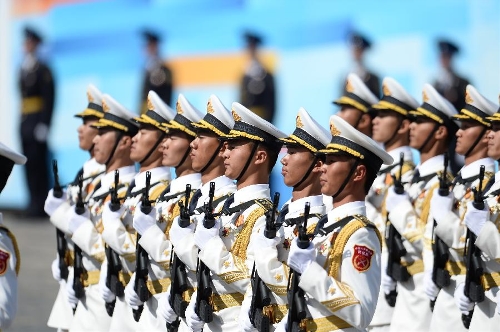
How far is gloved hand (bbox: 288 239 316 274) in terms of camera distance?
620 cm

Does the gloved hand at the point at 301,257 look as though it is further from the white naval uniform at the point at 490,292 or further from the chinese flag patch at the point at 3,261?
the white naval uniform at the point at 490,292

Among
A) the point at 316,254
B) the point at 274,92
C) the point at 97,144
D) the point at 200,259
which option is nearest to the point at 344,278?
the point at 316,254

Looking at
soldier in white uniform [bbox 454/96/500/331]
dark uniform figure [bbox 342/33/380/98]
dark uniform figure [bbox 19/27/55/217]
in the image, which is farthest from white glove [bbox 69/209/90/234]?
dark uniform figure [bbox 19/27/55/217]

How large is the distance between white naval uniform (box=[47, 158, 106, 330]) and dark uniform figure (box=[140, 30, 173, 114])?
7818mm

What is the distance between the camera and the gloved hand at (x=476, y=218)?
7684mm

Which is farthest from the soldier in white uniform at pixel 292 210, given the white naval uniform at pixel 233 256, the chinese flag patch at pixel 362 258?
the chinese flag patch at pixel 362 258

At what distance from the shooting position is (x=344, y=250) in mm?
6336

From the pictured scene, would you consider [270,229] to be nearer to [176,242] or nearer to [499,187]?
[176,242]

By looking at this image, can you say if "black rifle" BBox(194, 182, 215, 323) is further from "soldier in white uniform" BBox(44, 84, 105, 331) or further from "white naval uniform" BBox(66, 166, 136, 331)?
"soldier in white uniform" BBox(44, 84, 105, 331)

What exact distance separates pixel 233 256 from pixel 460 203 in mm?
2099

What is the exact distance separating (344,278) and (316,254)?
0.20 metres

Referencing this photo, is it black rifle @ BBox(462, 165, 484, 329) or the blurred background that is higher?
the blurred background

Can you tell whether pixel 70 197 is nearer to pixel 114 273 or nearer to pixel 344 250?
pixel 114 273

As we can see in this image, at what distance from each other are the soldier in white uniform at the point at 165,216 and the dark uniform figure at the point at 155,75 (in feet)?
29.8
